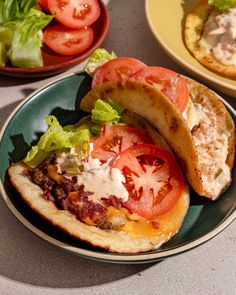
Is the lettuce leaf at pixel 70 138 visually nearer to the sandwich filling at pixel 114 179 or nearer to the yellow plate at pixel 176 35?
the sandwich filling at pixel 114 179

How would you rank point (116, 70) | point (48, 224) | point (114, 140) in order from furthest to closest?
1. point (116, 70)
2. point (114, 140)
3. point (48, 224)

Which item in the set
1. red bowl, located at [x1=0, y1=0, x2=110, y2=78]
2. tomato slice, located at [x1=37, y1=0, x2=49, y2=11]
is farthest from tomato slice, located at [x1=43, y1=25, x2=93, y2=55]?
tomato slice, located at [x1=37, y1=0, x2=49, y2=11]

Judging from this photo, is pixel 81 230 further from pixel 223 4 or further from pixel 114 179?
pixel 223 4

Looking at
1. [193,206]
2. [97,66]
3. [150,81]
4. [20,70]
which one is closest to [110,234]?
[193,206]

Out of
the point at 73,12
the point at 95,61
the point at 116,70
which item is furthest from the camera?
the point at 73,12

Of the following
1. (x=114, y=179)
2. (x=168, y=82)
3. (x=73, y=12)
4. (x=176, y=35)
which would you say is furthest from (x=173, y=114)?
(x=73, y=12)

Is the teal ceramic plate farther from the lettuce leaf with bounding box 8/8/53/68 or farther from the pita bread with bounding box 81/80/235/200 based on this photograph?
the lettuce leaf with bounding box 8/8/53/68

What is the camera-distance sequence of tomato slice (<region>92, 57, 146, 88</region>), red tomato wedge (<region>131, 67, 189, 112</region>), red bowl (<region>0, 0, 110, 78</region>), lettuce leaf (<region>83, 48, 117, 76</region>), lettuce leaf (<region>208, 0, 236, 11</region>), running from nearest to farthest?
1. red tomato wedge (<region>131, 67, 189, 112</region>)
2. tomato slice (<region>92, 57, 146, 88</region>)
3. lettuce leaf (<region>83, 48, 117, 76</region>)
4. red bowl (<region>0, 0, 110, 78</region>)
5. lettuce leaf (<region>208, 0, 236, 11</region>)
